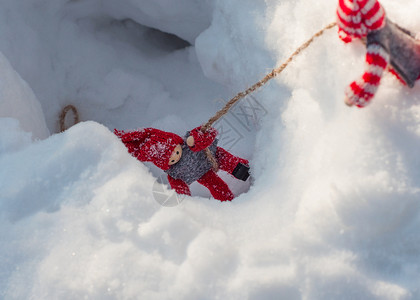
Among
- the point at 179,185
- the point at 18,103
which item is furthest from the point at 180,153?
the point at 18,103

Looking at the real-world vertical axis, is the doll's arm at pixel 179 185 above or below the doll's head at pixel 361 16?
below

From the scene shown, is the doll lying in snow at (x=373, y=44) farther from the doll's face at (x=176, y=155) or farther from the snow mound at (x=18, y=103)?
the snow mound at (x=18, y=103)

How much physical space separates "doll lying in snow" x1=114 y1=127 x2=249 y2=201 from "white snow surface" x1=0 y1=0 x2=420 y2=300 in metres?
0.09

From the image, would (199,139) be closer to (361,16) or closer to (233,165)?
(233,165)

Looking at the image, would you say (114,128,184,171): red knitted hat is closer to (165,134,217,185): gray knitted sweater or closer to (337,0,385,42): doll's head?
(165,134,217,185): gray knitted sweater

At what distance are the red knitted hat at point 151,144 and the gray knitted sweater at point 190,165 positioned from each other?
0.11 ft

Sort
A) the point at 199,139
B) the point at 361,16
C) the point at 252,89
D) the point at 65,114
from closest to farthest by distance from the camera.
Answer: the point at 361,16
the point at 252,89
the point at 199,139
the point at 65,114

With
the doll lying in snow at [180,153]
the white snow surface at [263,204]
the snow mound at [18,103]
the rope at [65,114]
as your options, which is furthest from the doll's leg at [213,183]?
the rope at [65,114]

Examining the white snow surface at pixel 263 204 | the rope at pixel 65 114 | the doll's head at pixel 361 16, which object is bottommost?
the white snow surface at pixel 263 204

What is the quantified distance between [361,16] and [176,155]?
635 mm

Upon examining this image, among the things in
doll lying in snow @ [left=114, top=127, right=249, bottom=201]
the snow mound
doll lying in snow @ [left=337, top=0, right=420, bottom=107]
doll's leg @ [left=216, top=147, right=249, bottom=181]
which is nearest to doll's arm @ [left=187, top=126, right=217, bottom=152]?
doll lying in snow @ [left=114, top=127, right=249, bottom=201]

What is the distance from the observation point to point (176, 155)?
47.4 inches

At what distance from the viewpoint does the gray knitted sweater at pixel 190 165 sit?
1233mm

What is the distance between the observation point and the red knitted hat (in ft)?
3.91
